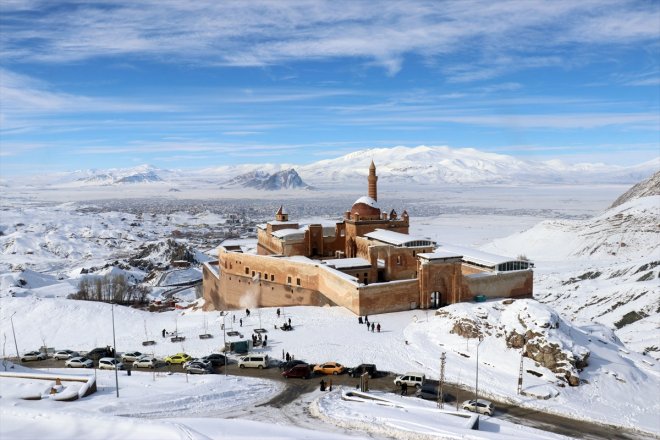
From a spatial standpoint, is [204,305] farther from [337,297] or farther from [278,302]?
[337,297]

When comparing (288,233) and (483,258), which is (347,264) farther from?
(288,233)

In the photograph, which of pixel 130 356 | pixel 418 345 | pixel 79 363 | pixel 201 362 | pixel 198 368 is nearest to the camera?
pixel 198 368

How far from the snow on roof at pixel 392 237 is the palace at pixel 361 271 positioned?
8cm

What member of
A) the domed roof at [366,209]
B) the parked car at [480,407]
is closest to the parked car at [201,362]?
the parked car at [480,407]

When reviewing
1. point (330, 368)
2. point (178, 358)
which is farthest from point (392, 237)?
point (178, 358)

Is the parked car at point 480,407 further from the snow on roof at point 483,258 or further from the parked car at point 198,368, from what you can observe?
the snow on roof at point 483,258

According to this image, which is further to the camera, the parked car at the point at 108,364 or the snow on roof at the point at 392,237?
the snow on roof at the point at 392,237

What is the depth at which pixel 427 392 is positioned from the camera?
22750 millimetres

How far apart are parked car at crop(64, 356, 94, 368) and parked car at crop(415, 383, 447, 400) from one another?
52.4 ft

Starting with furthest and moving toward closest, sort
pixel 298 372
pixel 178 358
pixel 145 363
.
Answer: pixel 178 358
pixel 145 363
pixel 298 372

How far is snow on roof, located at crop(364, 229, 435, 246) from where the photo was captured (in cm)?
4291

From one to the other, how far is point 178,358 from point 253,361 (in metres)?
3.97

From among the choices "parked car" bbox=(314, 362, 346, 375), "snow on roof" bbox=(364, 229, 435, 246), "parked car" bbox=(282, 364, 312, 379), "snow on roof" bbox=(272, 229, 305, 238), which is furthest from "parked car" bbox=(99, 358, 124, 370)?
"snow on roof" bbox=(272, 229, 305, 238)

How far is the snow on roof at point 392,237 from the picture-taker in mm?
42906
